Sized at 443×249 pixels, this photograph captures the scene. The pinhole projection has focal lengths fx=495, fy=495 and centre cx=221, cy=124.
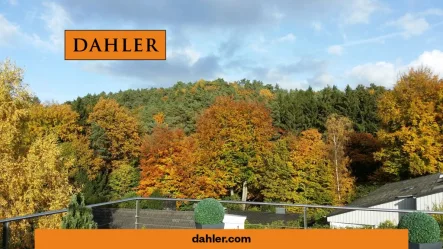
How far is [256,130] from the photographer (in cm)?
4512

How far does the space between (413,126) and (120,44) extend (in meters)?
29.6

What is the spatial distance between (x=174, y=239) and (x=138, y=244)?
1.74 ft

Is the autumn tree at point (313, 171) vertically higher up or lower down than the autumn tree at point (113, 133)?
lower down

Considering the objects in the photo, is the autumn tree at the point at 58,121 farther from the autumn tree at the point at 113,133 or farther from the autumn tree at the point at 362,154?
the autumn tree at the point at 362,154

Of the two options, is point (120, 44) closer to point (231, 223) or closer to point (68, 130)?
point (231, 223)

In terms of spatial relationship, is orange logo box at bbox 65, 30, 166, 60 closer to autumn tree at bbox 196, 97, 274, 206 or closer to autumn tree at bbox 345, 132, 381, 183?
autumn tree at bbox 196, 97, 274, 206

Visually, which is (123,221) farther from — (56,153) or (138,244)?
(56,153)

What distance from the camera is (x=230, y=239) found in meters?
7.16

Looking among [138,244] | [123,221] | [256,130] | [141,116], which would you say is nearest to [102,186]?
[141,116]

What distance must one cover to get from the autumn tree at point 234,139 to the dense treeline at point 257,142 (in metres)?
0.09

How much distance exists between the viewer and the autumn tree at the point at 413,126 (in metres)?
36.8

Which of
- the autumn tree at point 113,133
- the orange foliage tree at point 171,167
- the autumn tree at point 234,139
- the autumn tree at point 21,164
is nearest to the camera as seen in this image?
the autumn tree at point 21,164

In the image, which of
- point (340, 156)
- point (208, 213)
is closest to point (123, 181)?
point (340, 156)

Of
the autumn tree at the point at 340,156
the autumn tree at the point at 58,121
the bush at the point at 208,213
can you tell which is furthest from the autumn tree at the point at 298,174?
the bush at the point at 208,213
